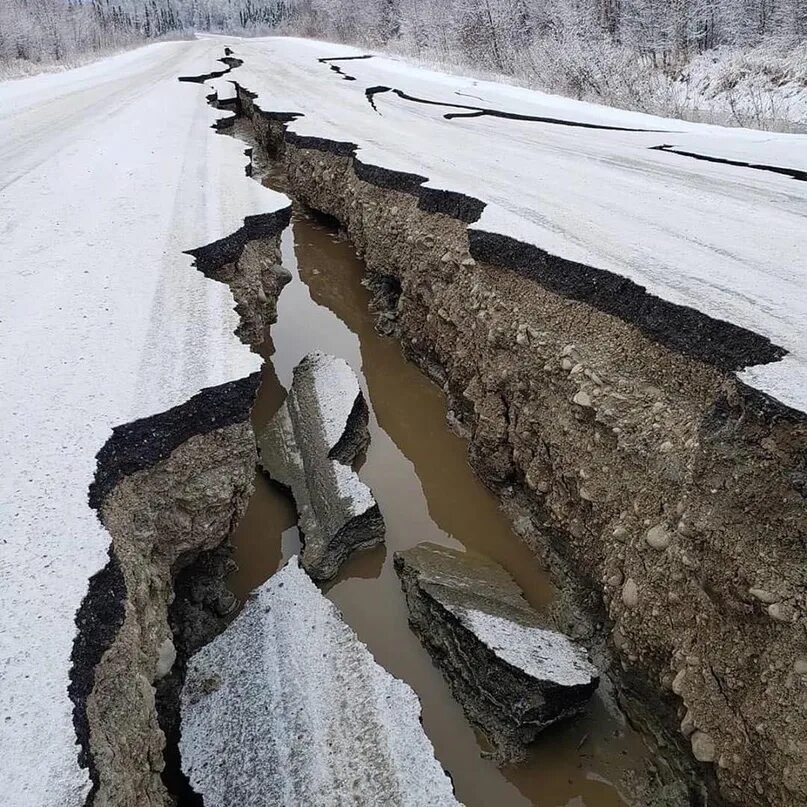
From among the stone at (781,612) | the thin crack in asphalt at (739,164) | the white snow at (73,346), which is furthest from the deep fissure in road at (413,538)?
the thin crack in asphalt at (739,164)

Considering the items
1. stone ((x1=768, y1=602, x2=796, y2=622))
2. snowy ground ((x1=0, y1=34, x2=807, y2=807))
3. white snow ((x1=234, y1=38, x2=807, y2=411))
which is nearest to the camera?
snowy ground ((x1=0, y1=34, x2=807, y2=807))

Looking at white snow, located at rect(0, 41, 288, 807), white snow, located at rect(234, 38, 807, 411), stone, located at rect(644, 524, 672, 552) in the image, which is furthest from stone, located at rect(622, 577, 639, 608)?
white snow, located at rect(0, 41, 288, 807)

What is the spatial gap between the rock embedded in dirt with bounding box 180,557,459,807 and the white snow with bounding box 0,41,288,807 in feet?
3.25

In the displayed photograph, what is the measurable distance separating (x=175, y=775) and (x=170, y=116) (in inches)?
387

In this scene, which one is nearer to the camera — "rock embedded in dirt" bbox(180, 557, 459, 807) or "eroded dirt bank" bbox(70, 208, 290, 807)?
"eroded dirt bank" bbox(70, 208, 290, 807)

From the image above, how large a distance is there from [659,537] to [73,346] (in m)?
3.05

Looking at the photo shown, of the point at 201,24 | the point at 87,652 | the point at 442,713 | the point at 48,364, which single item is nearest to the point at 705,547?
the point at 442,713

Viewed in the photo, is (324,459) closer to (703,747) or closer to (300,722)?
(300,722)

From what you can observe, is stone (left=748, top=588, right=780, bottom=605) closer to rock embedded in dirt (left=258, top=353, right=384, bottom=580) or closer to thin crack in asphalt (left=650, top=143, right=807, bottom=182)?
rock embedded in dirt (left=258, top=353, right=384, bottom=580)

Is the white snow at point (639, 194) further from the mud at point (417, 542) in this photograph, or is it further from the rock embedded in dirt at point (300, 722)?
the rock embedded in dirt at point (300, 722)

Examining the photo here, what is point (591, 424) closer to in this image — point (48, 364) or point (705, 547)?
point (705, 547)

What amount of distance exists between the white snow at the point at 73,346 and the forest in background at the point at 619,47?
7.72 metres

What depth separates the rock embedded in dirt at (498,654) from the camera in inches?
113

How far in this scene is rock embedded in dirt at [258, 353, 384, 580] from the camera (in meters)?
3.91
